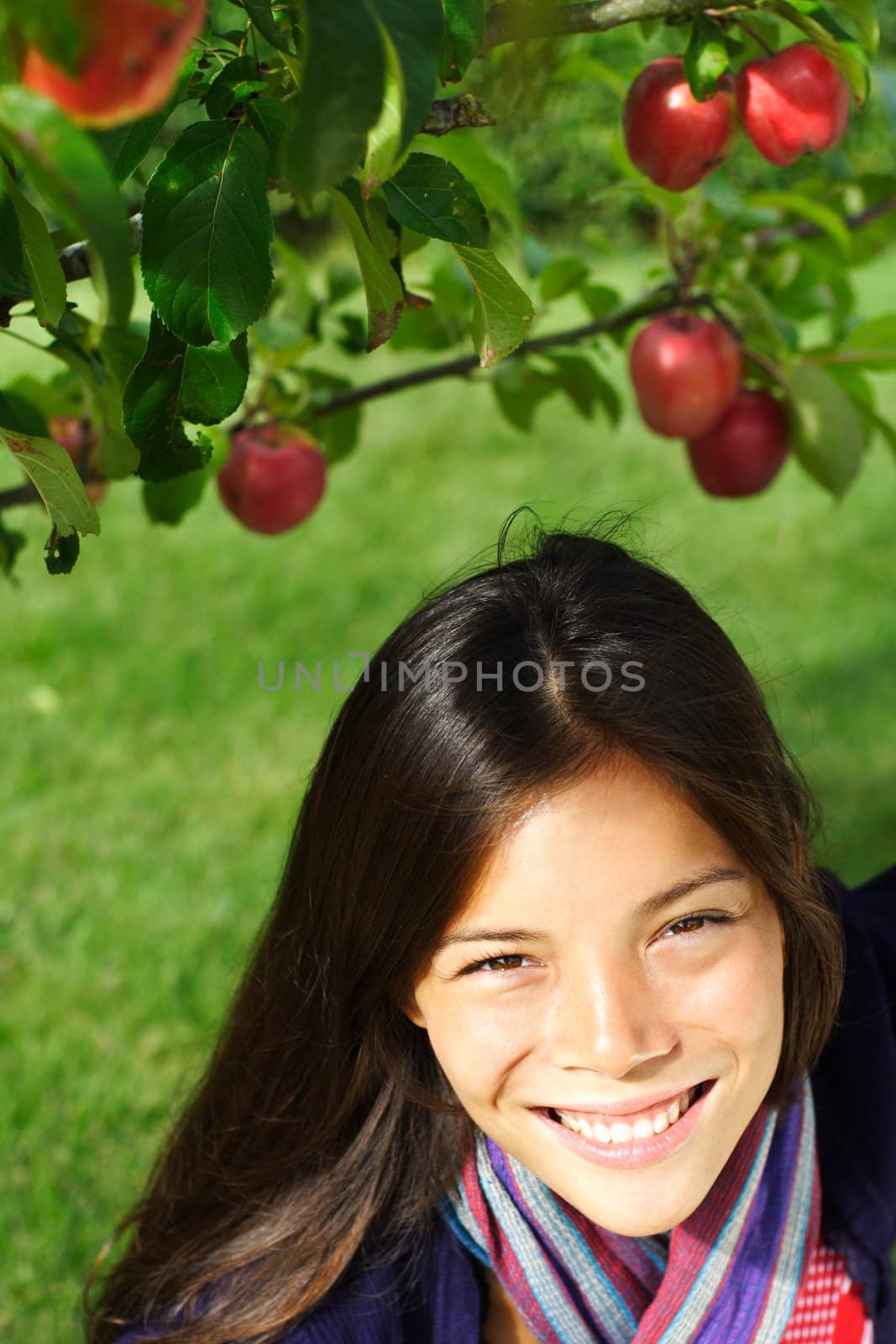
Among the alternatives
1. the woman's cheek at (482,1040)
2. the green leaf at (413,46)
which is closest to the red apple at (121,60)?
the green leaf at (413,46)

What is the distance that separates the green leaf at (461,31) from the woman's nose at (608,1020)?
0.48 meters

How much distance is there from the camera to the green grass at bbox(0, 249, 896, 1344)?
6.50 feet

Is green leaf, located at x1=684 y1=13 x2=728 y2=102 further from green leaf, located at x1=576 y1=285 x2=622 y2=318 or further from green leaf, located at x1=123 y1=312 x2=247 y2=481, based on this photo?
green leaf, located at x1=576 y1=285 x2=622 y2=318

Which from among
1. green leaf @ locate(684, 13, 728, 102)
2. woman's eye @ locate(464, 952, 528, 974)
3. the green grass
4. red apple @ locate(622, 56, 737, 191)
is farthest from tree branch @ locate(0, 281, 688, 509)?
woman's eye @ locate(464, 952, 528, 974)

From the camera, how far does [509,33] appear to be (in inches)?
26.4

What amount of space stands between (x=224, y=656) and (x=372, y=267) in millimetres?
2508

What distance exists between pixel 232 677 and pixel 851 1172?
2.11 metres

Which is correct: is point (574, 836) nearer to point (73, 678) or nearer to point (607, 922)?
point (607, 922)

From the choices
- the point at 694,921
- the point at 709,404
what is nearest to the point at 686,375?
the point at 709,404

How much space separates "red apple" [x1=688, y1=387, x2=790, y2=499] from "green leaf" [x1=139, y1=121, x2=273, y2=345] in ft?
2.60

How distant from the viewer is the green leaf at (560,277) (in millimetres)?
1406

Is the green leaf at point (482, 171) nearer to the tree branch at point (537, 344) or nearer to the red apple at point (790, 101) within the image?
the tree branch at point (537, 344)

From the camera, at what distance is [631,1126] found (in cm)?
89

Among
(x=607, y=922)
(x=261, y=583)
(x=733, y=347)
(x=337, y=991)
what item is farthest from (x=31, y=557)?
(x=607, y=922)
